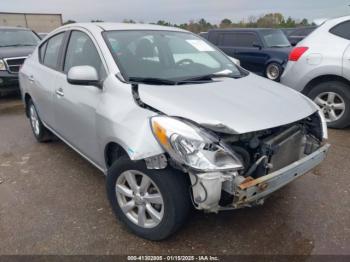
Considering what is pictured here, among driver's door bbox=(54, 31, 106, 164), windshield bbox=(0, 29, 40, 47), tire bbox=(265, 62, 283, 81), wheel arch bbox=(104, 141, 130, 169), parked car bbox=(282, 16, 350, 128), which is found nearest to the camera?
wheel arch bbox=(104, 141, 130, 169)

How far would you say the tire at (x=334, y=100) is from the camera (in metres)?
5.05

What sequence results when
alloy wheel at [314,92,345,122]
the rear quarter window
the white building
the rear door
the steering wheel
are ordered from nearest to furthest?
the steering wheel → the rear quarter window → alloy wheel at [314,92,345,122] → the rear door → the white building

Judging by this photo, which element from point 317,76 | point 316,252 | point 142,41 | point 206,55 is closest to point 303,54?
point 317,76

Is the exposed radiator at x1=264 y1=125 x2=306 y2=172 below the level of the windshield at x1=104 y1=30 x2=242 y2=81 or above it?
below

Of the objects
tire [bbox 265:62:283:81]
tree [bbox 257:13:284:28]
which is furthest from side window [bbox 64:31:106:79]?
tree [bbox 257:13:284:28]

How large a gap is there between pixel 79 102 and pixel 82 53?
22.5 inches

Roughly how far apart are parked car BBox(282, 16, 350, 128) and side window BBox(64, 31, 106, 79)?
3542mm

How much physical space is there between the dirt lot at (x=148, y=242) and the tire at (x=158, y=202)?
14cm

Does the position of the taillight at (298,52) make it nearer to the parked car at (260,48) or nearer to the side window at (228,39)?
the parked car at (260,48)

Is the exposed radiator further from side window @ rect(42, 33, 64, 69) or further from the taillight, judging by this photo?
the taillight

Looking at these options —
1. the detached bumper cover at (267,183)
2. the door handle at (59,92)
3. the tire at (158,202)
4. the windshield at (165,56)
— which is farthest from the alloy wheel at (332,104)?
the door handle at (59,92)

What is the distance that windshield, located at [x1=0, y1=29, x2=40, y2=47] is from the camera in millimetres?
8666

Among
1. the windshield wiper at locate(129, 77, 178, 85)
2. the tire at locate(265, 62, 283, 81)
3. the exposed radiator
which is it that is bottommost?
the tire at locate(265, 62, 283, 81)

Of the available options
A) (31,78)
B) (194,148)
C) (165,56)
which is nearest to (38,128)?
(31,78)
